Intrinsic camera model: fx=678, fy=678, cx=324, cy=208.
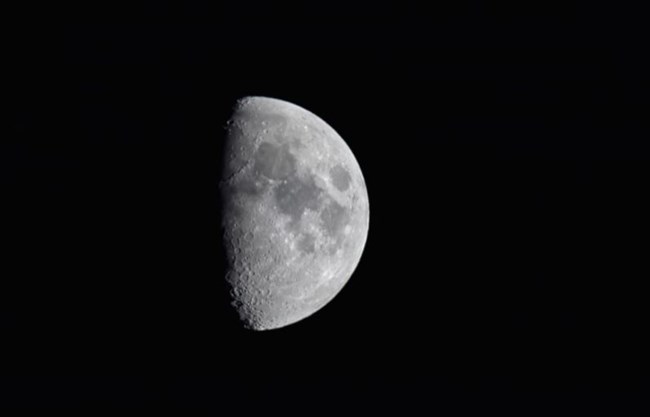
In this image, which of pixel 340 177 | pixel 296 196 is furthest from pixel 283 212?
pixel 340 177

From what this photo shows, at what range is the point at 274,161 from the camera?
Result: 534cm

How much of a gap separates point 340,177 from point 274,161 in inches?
25.2

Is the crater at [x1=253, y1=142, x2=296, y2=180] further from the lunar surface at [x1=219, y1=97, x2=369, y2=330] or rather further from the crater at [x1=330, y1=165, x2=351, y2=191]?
the crater at [x1=330, y1=165, x2=351, y2=191]

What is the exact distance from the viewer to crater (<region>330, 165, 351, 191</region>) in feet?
18.4

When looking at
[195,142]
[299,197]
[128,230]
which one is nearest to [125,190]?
[128,230]

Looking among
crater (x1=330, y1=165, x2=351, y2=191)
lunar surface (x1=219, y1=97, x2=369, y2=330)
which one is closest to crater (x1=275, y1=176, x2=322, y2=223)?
lunar surface (x1=219, y1=97, x2=369, y2=330)

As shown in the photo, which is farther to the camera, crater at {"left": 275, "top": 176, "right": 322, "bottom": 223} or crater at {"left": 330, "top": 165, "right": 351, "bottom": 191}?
crater at {"left": 330, "top": 165, "right": 351, "bottom": 191}

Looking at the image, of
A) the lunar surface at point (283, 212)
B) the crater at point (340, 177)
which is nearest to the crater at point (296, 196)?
the lunar surface at point (283, 212)

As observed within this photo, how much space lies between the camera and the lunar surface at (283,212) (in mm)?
5262

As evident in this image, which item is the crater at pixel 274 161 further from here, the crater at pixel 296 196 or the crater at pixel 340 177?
the crater at pixel 340 177

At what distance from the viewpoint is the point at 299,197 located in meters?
5.32

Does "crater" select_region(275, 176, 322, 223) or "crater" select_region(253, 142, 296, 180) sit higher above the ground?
"crater" select_region(253, 142, 296, 180)

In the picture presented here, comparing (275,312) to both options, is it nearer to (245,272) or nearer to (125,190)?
(245,272)

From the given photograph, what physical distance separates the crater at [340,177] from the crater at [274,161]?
1.34ft
